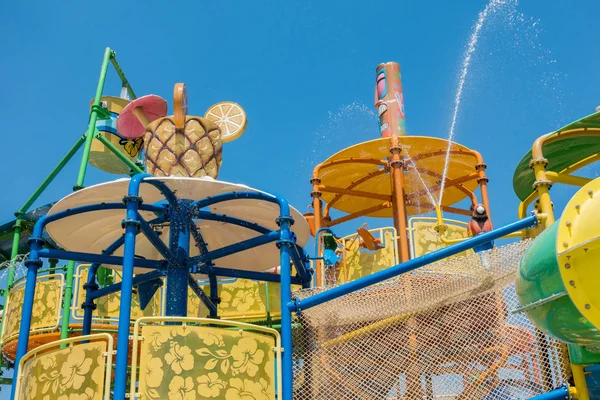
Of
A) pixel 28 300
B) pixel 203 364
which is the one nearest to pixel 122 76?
pixel 28 300

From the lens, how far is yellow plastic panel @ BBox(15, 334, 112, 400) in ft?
21.4

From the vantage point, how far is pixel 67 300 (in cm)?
1184

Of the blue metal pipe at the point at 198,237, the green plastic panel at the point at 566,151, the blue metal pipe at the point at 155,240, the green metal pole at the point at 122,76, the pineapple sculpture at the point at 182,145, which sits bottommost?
the blue metal pipe at the point at 155,240

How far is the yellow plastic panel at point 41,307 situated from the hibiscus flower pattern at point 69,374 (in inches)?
213

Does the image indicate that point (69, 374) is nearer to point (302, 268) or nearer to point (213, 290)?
point (302, 268)

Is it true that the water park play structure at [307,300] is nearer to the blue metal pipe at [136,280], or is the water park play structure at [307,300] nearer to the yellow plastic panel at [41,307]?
the blue metal pipe at [136,280]

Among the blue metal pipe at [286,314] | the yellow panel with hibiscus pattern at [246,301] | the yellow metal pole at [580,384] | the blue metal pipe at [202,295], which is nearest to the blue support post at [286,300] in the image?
the blue metal pipe at [286,314]

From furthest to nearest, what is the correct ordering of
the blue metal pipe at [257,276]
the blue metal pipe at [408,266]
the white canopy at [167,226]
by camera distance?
the blue metal pipe at [257,276] → the white canopy at [167,226] → the blue metal pipe at [408,266]

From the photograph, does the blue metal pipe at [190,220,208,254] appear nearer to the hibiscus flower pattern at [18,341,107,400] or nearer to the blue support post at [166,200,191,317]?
the blue support post at [166,200,191,317]

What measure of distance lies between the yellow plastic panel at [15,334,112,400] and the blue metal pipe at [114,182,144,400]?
0.46 ft

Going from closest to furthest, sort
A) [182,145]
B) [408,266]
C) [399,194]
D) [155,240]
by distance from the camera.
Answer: [408,266]
[155,240]
[182,145]
[399,194]

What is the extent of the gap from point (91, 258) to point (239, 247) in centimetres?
180

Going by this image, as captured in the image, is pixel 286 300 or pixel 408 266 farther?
pixel 286 300

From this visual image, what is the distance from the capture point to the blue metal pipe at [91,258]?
26.5 ft
